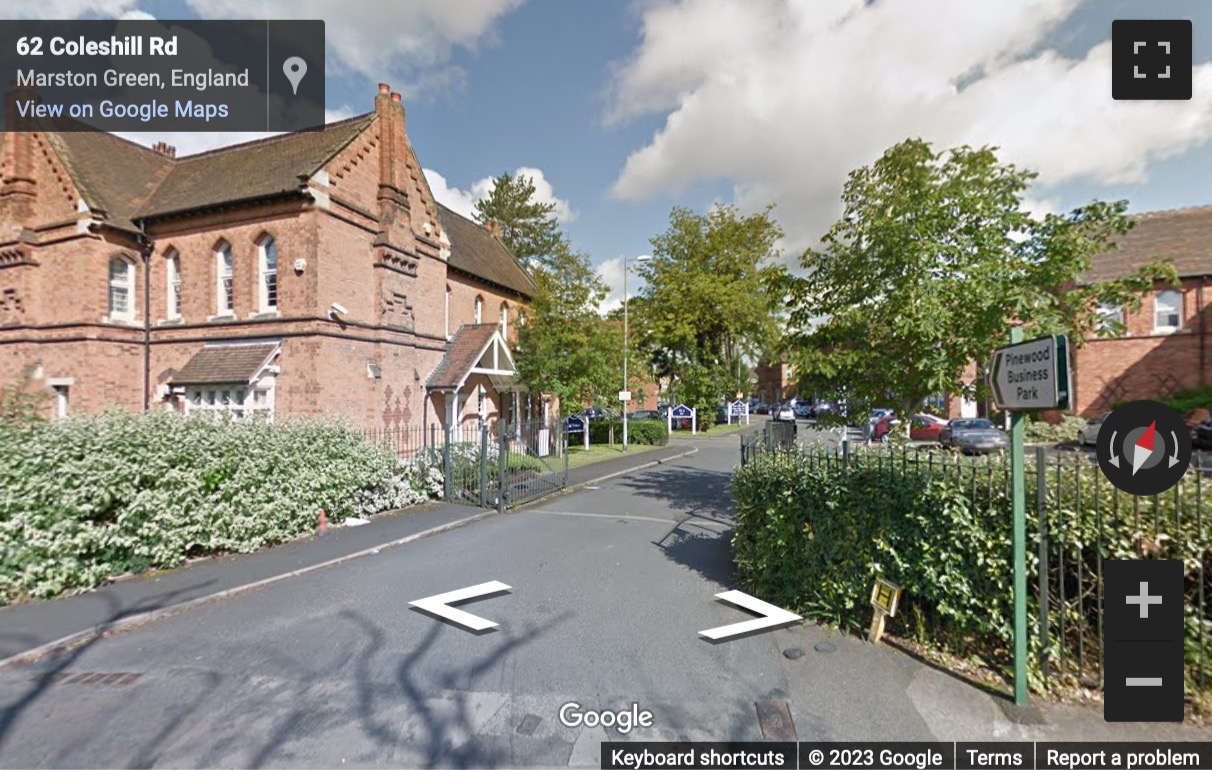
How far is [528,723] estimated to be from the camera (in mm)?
3303

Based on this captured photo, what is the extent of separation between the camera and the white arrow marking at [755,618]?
4.54 meters

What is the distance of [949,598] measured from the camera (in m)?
3.81

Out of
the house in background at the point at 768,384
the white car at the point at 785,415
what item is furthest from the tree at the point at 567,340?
the house in background at the point at 768,384

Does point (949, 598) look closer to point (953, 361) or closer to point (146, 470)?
point (953, 361)

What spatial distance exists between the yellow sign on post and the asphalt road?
0.15 metres


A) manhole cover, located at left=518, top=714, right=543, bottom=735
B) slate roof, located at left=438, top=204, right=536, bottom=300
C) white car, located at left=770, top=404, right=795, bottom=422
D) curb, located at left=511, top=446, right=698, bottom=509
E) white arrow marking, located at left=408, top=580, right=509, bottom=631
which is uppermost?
slate roof, located at left=438, top=204, right=536, bottom=300

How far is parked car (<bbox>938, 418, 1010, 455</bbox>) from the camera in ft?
57.3

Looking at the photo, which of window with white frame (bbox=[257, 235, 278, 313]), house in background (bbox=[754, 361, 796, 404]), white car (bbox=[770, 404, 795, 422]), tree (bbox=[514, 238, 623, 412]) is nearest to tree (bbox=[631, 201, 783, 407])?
white car (bbox=[770, 404, 795, 422])

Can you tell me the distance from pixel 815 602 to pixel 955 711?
141 cm

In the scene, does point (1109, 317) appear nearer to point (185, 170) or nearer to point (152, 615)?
point (152, 615)

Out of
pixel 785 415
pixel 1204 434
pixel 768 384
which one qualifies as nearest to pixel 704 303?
pixel 785 415

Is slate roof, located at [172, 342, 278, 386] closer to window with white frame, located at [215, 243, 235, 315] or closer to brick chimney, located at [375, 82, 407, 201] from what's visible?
window with white frame, located at [215, 243, 235, 315]

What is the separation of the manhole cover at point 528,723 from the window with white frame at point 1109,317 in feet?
22.3

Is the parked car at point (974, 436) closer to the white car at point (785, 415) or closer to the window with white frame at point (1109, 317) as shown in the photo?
the white car at point (785, 415)
